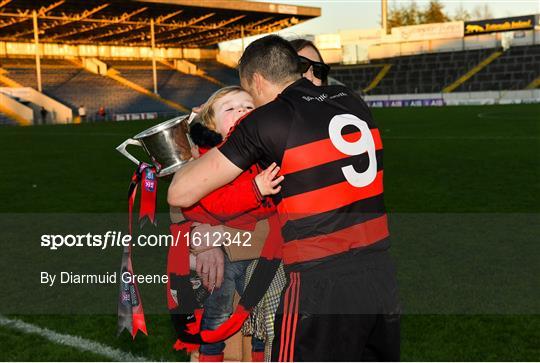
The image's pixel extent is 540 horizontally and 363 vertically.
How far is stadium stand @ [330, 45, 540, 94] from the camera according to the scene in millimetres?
53594

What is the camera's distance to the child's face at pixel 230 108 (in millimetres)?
3041

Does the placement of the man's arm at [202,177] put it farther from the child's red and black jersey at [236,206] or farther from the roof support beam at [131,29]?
the roof support beam at [131,29]

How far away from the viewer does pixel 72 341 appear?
4.69 metres

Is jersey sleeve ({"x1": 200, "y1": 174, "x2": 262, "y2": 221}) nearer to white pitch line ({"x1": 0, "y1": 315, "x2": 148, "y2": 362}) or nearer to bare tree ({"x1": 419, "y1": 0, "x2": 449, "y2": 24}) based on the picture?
white pitch line ({"x1": 0, "y1": 315, "x2": 148, "y2": 362})

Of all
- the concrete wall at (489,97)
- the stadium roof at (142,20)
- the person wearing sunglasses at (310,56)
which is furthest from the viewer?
the stadium roof at (142,20)

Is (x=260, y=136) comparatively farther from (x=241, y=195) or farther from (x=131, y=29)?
(x=131, y=29)

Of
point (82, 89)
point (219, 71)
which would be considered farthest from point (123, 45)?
point (82, 89)

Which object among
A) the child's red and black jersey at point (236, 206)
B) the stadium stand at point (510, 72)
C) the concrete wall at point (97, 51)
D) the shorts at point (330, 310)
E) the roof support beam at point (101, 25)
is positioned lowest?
the shorts at point (330, 310)

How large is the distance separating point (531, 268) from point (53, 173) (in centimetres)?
1096

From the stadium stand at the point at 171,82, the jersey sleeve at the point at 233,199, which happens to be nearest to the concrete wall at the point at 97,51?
the stadium stand at the point at 171,82

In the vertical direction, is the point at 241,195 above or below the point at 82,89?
below

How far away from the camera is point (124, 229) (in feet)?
28.5

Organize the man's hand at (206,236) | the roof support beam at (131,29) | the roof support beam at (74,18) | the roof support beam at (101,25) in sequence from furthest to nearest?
the roof support beam at (131,29), the roof support beam at (101,25), the roof support beam at (74,18), the man's hand at (206,236)

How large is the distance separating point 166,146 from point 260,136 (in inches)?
26.1
